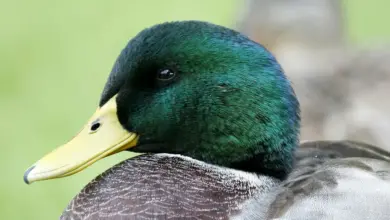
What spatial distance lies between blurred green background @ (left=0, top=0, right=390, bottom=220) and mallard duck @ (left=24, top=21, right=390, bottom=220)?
1.33 m

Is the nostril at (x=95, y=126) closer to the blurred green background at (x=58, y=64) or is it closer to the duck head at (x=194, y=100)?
the duck head at (x=194, y=100)

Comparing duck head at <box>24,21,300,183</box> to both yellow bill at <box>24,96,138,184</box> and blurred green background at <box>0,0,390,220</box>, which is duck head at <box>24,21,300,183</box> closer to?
yellow bill at <box>24,96,138,184</box>

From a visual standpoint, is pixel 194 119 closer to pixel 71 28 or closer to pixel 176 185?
pixel 176 185

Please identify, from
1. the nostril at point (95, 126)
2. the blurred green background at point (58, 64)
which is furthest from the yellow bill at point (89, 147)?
the blurred green background at point (58, 64)

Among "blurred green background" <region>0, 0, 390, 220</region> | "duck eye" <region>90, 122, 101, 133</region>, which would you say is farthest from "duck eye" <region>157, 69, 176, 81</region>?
"blurred green background" <region>0, 0, 390, 220</region>

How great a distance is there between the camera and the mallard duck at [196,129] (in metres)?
1.34

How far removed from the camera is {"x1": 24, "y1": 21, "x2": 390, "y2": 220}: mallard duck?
134 cm

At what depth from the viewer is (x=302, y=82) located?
2.27 m

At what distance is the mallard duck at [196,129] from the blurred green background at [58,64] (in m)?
1.33

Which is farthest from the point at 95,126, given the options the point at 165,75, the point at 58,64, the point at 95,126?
the point at 58,64

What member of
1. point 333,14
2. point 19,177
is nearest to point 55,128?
point 19,177

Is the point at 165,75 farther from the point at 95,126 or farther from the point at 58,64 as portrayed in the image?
the point at 58,64

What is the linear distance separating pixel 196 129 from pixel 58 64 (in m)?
2.24

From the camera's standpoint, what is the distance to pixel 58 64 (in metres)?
3.53
